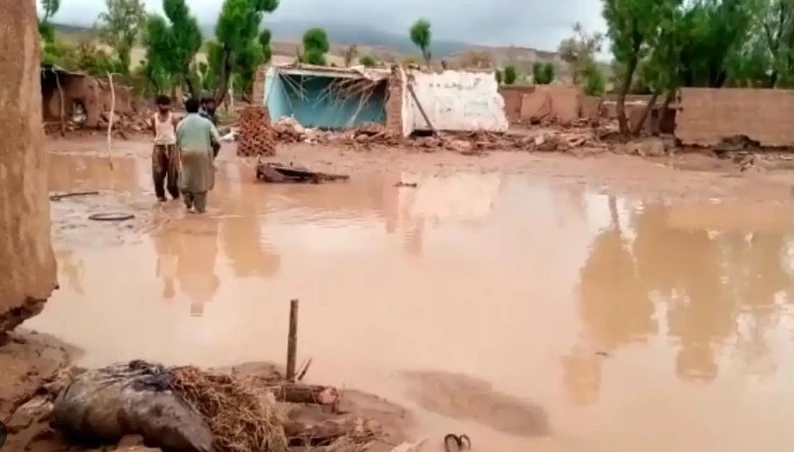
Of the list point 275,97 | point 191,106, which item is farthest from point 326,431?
point 275,97

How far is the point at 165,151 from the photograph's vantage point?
11727 millimetres

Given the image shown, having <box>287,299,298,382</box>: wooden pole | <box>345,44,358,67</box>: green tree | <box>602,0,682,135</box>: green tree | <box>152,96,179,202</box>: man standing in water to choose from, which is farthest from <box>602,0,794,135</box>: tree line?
<box>287,299,298,382</box>: wooden pole

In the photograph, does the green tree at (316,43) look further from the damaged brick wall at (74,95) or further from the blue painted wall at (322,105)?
the damaged brick wall at (74,95)

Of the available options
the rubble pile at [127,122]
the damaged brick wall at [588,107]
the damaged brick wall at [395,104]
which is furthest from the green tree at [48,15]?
the damaged brick wall at [588,107]

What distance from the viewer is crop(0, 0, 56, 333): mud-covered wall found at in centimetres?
449

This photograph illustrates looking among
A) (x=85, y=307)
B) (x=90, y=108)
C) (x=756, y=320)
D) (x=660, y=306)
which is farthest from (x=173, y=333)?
(x=90, y=108)

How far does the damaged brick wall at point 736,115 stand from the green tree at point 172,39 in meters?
17.3

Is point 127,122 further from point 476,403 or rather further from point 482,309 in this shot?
point 476,403

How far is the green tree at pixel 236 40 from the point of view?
104ft

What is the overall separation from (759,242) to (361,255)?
4982mm

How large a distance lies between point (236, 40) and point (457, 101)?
10.2 m

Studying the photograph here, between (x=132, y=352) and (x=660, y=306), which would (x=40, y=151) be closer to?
(x=132, y=352)

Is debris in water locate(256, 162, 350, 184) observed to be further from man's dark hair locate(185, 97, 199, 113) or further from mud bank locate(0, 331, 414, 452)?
mud bank locate(0, 331, 414, 452)

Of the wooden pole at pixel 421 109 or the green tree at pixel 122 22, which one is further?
the green tree at pixel 122 22
